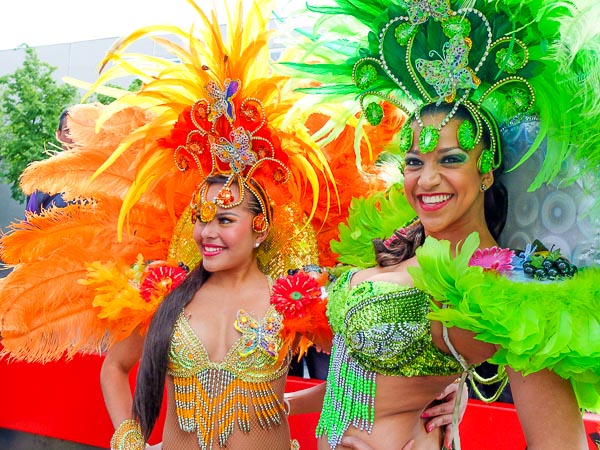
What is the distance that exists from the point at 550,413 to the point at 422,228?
2.55 feet

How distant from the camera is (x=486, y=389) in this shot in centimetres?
366

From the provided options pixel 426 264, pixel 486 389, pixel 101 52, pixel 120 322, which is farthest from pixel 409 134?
pixel 101 52

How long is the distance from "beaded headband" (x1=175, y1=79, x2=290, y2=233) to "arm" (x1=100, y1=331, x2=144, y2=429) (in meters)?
0.66

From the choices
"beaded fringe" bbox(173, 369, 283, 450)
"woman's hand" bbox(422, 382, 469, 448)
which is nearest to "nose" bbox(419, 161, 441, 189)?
"woman's hand" bbox(422, 382, 469, 448)

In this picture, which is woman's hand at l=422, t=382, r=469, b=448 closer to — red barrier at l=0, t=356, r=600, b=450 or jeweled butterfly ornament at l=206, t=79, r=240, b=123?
jeweled butterfly ornament at l=206, t=79, r=240, b=123

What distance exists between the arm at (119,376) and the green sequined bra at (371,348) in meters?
1.00

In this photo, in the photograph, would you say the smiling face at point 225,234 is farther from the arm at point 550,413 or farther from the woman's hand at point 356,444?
the arm at point 550,413

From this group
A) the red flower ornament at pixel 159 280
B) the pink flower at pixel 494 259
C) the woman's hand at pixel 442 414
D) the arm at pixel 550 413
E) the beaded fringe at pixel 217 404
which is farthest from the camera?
the red flower ornament at pixel 159 280

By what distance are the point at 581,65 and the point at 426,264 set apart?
2.05ft

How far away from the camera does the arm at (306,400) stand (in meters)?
2.77

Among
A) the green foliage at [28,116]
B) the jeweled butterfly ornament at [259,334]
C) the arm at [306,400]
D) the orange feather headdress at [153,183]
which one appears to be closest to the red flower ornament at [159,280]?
the orange feather headdress at [153,183]

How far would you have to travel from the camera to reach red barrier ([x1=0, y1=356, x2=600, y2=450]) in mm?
4286

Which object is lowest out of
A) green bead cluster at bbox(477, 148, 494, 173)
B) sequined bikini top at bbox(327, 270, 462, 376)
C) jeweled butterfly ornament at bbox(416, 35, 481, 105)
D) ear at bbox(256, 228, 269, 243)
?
ear at bbox(256, 228, 269, 243)

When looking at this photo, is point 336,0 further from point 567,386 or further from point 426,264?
point 567,386
